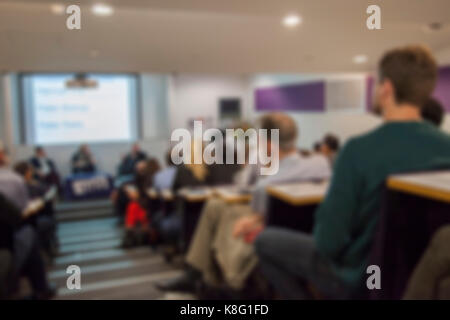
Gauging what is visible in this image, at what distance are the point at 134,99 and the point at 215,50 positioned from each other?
3.71 m

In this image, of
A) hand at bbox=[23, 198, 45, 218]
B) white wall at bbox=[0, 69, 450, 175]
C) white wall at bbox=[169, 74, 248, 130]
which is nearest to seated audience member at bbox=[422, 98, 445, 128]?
hand at bbox=[23, 198, 45, 218]

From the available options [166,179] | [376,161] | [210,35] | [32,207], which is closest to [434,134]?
[376,161]

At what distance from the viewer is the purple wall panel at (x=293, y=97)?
26.8 ft

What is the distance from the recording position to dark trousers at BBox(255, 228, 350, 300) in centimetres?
124

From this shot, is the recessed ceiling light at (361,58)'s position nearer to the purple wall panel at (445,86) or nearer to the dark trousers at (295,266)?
the dark trousers at (295,266)

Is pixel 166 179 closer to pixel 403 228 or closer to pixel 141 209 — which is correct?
pixel 141 209

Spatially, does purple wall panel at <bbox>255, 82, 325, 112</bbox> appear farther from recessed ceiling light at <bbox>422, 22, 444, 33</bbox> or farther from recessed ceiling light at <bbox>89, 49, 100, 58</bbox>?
recessed ceiling light at <bbox>89, 49, 100, 58</bbox>

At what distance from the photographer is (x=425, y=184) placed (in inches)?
33.4

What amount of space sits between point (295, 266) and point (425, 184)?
639mm

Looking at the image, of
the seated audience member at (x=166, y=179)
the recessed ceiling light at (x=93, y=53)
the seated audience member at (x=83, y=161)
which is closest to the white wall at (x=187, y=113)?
the seated audience member at (x=83, y=161)

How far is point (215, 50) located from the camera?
210 inches

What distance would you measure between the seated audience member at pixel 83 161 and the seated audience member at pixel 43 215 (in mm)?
3725

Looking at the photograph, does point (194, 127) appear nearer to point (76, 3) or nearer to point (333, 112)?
point (76, 3)

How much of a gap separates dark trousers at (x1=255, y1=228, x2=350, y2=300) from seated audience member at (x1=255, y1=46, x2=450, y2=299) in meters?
0.01
